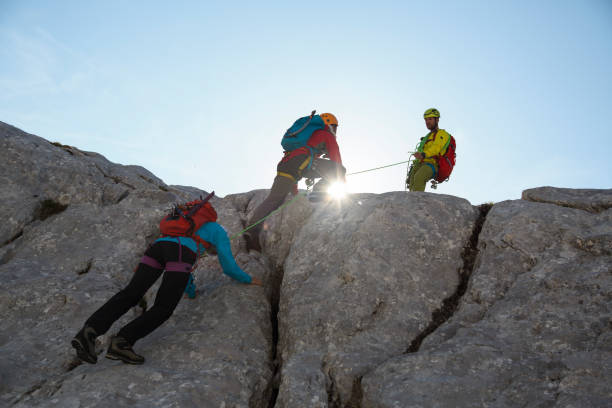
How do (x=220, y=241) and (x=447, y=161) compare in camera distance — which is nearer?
(x=220, y=241)

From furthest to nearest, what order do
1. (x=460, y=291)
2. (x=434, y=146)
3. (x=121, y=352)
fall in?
(x=434, y=146) < (x=460, y=291) < (x=121, y=352)

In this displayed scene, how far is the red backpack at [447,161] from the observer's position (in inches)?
512

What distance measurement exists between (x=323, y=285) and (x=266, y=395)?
2.50m

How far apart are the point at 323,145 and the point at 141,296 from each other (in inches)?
257

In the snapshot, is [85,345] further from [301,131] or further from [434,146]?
[434,146]

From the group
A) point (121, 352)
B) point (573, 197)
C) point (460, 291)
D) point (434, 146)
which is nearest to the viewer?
point (121, 352)

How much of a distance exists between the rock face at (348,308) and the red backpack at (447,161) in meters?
2.92

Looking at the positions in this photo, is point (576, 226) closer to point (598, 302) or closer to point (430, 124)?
point (598, 302)

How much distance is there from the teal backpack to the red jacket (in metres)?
0.15

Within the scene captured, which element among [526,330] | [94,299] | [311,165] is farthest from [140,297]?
[526,330]

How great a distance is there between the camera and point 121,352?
7043mm

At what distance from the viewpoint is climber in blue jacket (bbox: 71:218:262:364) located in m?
6.96

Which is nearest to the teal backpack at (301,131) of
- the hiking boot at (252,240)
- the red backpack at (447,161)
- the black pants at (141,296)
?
the hiking boot at (252,240)

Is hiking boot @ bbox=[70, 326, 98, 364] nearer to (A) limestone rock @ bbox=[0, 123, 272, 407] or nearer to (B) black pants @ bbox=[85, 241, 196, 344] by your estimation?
(B) black pants @ bbox=[85, 241, 196, 344]
